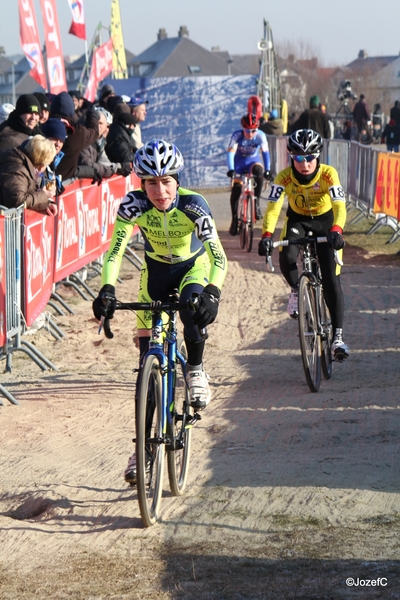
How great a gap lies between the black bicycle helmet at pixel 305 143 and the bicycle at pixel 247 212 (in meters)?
7.69

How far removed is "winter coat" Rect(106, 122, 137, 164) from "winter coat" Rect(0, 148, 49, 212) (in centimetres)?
507

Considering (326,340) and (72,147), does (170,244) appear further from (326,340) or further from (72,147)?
(72,147)

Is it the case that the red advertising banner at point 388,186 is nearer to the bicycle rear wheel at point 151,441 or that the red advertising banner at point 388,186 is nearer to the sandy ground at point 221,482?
the sandy ground at point 221,482

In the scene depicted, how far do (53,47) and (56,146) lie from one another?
971 cm

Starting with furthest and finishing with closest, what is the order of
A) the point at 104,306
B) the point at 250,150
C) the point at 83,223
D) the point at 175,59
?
the point at 175,59 < the point at 250,150 < the point at 83,223 < the point at 104,306

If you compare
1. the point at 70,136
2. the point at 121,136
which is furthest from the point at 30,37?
the point at 70,136

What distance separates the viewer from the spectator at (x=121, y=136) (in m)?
13.9

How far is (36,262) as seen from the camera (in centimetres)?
900

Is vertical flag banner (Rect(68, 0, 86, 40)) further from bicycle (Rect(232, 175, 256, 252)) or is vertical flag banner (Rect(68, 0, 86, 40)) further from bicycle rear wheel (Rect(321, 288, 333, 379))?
bicycle rear wheel (Rect(321, 288, 333, 379))

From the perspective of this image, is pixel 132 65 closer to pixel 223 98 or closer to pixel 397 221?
pixel 223 98

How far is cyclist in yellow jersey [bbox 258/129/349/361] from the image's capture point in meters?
8.05

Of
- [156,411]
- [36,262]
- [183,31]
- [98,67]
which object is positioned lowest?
[36,262]

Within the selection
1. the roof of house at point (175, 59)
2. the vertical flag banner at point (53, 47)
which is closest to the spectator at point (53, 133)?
the vertical flag banner at point (53, 47)

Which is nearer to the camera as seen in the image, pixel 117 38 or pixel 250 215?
pixel 250 215
